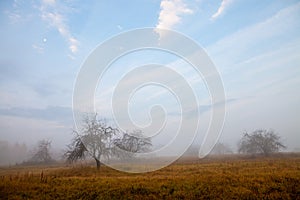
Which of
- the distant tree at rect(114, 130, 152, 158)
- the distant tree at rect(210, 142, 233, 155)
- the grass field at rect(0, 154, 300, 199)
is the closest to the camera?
the grass field at rect(0, 154, 300, 199)

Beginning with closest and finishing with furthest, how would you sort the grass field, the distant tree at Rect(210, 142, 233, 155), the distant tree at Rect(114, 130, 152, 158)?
the grass field, the distant tree at Rect(114, 130, 152, 158), the distant tree at Rect(210, 142, 233, 155)

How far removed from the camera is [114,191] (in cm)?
1574

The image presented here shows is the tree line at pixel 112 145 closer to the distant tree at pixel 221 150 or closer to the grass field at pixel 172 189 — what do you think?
the grass field at pixel 172 189

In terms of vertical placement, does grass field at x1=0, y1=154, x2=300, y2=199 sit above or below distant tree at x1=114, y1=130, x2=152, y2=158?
below

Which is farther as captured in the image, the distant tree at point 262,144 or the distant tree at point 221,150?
the distant tree at point 221,150

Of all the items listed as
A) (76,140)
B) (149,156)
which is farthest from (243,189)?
(149,156)

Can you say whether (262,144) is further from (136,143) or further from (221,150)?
(221,150)

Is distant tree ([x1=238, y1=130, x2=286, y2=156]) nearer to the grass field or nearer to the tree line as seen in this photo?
the tree line

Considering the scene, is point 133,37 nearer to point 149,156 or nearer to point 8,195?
point 8,195

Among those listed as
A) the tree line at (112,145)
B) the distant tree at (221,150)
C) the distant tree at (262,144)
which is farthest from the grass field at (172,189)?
the distant tree at (221,150)

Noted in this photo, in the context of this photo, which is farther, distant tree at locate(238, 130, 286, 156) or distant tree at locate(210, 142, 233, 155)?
distant tree at locate(210, 142, 233, 155)

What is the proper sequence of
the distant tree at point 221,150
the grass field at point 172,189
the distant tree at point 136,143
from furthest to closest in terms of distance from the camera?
the distant tree at point 221,150, the distant tree at point 136,143, the grass field at point 172,189

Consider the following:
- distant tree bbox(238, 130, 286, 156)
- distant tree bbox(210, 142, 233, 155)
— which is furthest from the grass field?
distant tree bbox(210, 142, 233, 155)

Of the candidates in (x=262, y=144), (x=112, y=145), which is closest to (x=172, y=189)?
(x=112, y=145)
